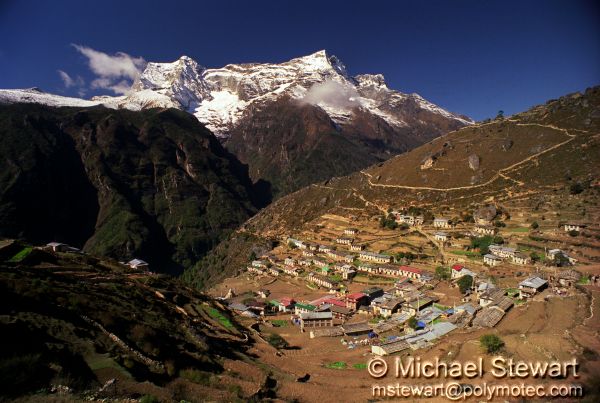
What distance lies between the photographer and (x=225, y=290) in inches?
3051

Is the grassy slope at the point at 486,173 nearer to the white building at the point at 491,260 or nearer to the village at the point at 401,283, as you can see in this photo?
the village at the point at 401,283

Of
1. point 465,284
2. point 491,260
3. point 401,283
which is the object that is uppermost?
point 491,260

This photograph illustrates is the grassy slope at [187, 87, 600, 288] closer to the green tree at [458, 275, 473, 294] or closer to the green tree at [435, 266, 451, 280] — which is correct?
the green tree at [435, 266, 451, 280]

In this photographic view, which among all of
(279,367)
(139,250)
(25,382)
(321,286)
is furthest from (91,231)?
(25,382)

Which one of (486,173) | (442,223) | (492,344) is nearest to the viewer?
(492,344)

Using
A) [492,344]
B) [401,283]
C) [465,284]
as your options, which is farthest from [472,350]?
[401,283]

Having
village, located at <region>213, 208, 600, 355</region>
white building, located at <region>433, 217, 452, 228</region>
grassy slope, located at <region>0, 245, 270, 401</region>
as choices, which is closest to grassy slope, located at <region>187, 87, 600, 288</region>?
white building, located at <region>433, 217, 452, 228</region>

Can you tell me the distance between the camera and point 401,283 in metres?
59.2

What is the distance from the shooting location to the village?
4334cm

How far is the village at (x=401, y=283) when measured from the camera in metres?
43.3

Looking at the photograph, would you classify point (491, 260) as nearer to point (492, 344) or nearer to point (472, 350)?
point (472, 350)

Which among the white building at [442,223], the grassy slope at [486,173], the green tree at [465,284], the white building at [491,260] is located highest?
the grassy slope at [486,173]

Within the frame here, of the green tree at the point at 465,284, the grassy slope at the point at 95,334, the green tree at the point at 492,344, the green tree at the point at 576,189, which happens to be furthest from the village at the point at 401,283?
the grassy slope at the point at 95,334

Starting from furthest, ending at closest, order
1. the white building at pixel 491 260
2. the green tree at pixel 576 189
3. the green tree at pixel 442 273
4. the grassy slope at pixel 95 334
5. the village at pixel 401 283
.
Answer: the green tree at pixel 576 189 → the green tree at pixel 442 273 → the white building at pixel 491 260 → the village at pixel 401 283 → the grassy slope at pixel 95 334
